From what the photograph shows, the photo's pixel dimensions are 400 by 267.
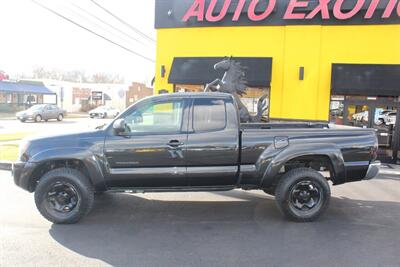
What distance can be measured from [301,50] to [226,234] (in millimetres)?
9656

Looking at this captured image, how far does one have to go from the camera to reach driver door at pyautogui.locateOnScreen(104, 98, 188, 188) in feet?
18.7

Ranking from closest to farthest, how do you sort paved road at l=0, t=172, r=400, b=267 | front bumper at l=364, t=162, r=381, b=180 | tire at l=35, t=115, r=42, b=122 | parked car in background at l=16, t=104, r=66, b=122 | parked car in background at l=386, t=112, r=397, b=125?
1. paved road at l=0, t=172, r=400, b=267
2. front bumper at l=364, t=162, r=381, b=180
3. parked car in background at l=386, t=112, r=397, b=125
4. parked car in background at l=16, t=104, r=66, b=122
5. tire at l=35, t=115, r=42, b=122

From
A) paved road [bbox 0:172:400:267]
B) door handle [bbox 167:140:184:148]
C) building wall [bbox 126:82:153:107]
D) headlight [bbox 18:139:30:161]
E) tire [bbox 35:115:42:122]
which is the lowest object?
paved road [bbox 0:172:400:267]

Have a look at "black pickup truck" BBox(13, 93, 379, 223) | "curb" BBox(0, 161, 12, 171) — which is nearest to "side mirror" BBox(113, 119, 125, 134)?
"black pickup truck" BBox(13, 93, 379, 223)

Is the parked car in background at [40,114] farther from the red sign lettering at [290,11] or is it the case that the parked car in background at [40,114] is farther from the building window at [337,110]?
the building window at [337,110]

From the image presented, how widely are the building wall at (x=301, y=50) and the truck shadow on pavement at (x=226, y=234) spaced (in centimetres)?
687

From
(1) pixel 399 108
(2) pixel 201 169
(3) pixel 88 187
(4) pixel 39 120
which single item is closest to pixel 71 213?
(3) pixel 88 187

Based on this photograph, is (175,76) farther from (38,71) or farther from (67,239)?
(38,71)

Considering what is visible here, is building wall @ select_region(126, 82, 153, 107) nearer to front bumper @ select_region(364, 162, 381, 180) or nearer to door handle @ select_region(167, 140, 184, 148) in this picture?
door handle @ select_region(167, 140, 184, 148)

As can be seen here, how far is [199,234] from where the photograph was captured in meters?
5.34

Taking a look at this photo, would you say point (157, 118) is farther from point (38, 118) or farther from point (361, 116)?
point (38, 118)

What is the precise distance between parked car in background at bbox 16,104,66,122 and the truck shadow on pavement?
29.1m

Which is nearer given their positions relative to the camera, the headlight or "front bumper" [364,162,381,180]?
the headlight

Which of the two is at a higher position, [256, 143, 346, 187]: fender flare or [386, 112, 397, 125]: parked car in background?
[386, 112, 397, 125]: parked car in background
